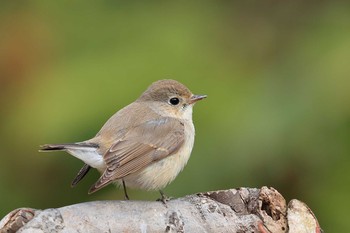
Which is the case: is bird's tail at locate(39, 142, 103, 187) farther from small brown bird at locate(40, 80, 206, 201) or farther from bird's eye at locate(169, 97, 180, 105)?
bird's eye at locate(169, 97, 180, 105)

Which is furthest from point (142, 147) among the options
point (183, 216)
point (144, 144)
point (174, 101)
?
point (183, 216)

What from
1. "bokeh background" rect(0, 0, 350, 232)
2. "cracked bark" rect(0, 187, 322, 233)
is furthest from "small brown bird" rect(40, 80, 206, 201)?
"bokeh background" rect(0, 0, 350, 232)

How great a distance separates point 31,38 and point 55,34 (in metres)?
0.16

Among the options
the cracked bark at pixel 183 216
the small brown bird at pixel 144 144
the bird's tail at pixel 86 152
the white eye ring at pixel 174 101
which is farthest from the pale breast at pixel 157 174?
the cracked bark at pixel 183 216

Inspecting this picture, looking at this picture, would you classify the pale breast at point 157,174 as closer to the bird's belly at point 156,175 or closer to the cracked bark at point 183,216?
the bird's belly at point 156,175

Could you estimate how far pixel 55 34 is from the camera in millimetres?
6219

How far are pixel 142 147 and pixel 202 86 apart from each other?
1233 millimetres

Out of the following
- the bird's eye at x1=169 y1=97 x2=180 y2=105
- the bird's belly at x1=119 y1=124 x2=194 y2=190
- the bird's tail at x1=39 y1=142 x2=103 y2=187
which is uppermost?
the bird's eye at x1=169 y1=97 x2=180 y2=105

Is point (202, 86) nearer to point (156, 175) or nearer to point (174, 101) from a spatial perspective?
point (174, 101)

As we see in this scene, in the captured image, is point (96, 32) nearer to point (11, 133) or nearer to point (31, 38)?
point (31, 38)

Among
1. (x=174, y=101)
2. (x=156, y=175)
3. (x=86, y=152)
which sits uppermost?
(x=174, y=101)

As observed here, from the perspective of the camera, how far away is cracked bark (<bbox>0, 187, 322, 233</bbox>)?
3.63 metres

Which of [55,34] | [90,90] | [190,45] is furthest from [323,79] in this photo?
[55,34]

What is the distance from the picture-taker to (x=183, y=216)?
3.87 meters
